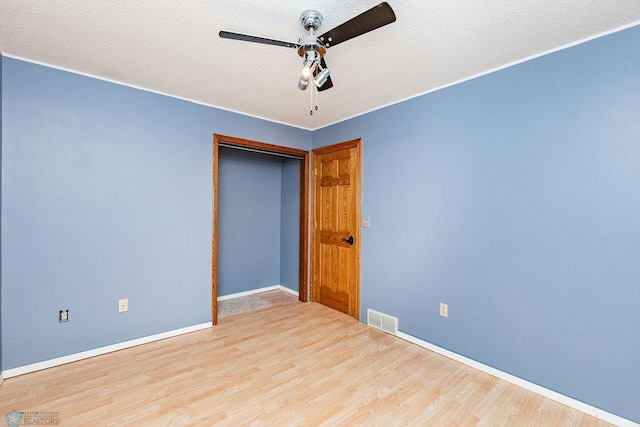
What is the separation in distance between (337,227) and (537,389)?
8.09 feet

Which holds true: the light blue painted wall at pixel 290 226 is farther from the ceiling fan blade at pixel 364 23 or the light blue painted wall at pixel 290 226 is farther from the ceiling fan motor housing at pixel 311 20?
the ceiling fan blade at pixel 364 23

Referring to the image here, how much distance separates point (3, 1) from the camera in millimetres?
1687

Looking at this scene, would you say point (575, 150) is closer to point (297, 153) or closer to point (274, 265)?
point (297, 153)

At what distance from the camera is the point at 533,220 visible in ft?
7.25

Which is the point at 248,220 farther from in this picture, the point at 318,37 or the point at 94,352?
the point at 318,37

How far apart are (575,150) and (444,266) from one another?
1322 millimetres

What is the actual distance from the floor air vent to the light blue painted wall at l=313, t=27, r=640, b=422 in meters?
0.08

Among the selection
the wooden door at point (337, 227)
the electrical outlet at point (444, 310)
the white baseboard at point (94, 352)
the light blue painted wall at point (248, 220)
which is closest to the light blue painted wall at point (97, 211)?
the white baseboard at point (94, 352)

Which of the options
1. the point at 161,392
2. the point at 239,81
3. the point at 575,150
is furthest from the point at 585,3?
the point at 161,392

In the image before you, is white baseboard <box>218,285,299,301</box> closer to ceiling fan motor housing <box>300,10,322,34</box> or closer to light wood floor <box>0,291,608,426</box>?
light wood floor <box>0,291,608,426</box>

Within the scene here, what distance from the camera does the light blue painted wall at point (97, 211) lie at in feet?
7.69

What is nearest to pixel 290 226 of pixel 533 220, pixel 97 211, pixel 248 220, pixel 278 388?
pixel 248 220

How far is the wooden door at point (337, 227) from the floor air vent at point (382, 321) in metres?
0.21

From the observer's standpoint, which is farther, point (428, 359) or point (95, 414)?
point (428, 359)
